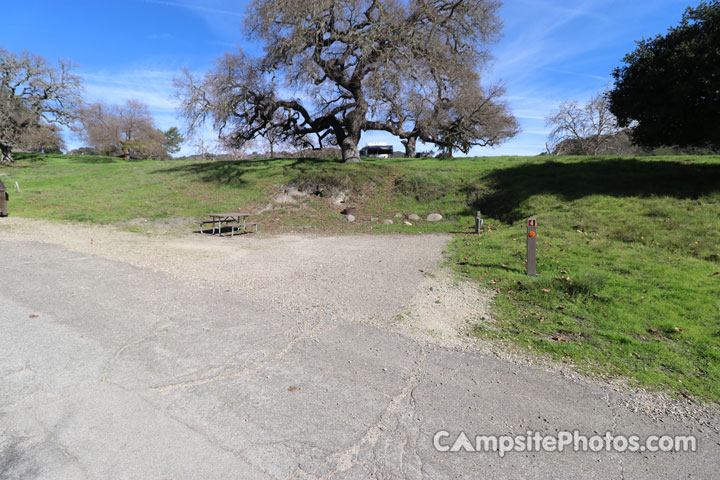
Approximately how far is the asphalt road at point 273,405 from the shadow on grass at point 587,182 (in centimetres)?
1083

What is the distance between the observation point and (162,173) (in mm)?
23984

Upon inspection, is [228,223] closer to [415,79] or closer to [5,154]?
[415,79]

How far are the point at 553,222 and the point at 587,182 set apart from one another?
5.28 metres

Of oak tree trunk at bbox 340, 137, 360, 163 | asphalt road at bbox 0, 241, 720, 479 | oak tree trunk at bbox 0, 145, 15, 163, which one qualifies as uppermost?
oak tree trunk at bbox 0, 145, 15, 163

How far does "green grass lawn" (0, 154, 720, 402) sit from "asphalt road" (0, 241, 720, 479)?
1103mm

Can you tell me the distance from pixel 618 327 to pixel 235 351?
15.8 feet

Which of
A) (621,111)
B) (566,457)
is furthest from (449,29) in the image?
(566,457)

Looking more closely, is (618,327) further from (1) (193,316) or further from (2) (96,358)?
(2) (96,358)

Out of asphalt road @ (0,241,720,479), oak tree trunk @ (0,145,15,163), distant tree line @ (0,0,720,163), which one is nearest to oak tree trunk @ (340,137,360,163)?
distant tree line @ (0,0,720,163)

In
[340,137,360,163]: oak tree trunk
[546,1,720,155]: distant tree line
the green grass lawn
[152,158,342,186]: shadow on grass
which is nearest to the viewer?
the green grass lawn

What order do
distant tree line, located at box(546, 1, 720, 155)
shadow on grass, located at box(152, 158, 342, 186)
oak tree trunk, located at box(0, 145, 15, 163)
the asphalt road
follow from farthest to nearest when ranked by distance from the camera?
oak tree trunk, located at box(0, 145, 15, 163), shadow on grass, located at box(152, 158, 342, 186), distant tree line, located at box(546, 1, 720, 155), the asphalt road

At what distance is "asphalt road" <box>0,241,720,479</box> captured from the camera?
230cm

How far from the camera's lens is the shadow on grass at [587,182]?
12.3 metres

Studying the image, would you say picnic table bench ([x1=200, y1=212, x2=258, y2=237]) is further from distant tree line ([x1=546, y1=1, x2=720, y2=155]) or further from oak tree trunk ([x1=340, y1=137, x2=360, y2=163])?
distant tree line ([x1=546, y1=1, x2=720, y2=155])
